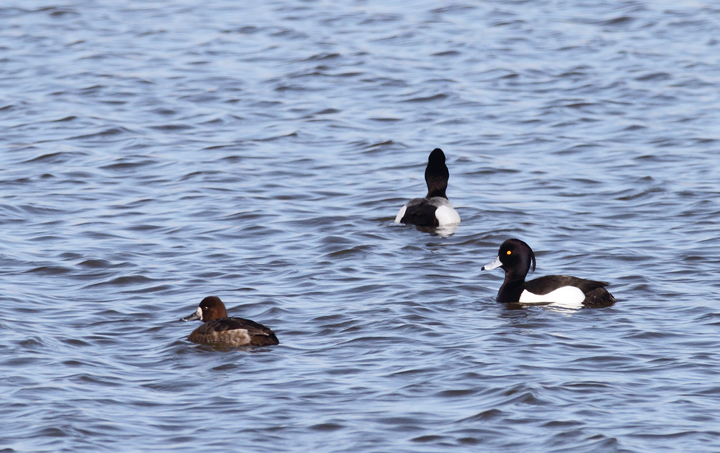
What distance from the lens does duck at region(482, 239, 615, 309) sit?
10789 mm

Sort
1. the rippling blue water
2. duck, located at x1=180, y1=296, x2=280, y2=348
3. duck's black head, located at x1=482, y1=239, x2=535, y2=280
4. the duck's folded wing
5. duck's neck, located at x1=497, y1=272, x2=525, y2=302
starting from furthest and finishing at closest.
→ duck's black head, located at x1=482, y1=239, x2=535, y2=280, duck's neck, located at x1=497, y1=272, x2=525, y2=302, the duck's folded wing, duck, located at x1=180, y1=296, x2=280, y2=348, the rippling blue water

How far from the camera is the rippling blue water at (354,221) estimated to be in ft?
27.1

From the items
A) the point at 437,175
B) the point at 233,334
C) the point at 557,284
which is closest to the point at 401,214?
the point at 437,175

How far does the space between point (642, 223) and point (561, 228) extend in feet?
3.51

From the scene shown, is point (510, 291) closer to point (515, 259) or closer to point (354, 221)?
point (515, 259)

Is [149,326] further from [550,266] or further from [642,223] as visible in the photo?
[642,223]

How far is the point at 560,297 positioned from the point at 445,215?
3.51 meters

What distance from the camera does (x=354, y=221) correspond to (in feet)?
47.5

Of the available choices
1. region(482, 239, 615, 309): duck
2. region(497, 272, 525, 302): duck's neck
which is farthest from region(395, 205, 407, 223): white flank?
region(497, 272, 525, 302): duck's neck

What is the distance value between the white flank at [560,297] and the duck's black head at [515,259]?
1.09ft

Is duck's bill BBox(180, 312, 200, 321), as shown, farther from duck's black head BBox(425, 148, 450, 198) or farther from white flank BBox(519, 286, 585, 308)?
duck's black head BBox(425, 148, 450, 198)

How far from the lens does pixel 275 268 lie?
1241cm

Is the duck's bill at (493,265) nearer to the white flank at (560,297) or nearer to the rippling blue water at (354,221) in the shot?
the rippling blue water at (354,221)

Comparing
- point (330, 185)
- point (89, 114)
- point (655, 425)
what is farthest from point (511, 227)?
point (89, 114)
